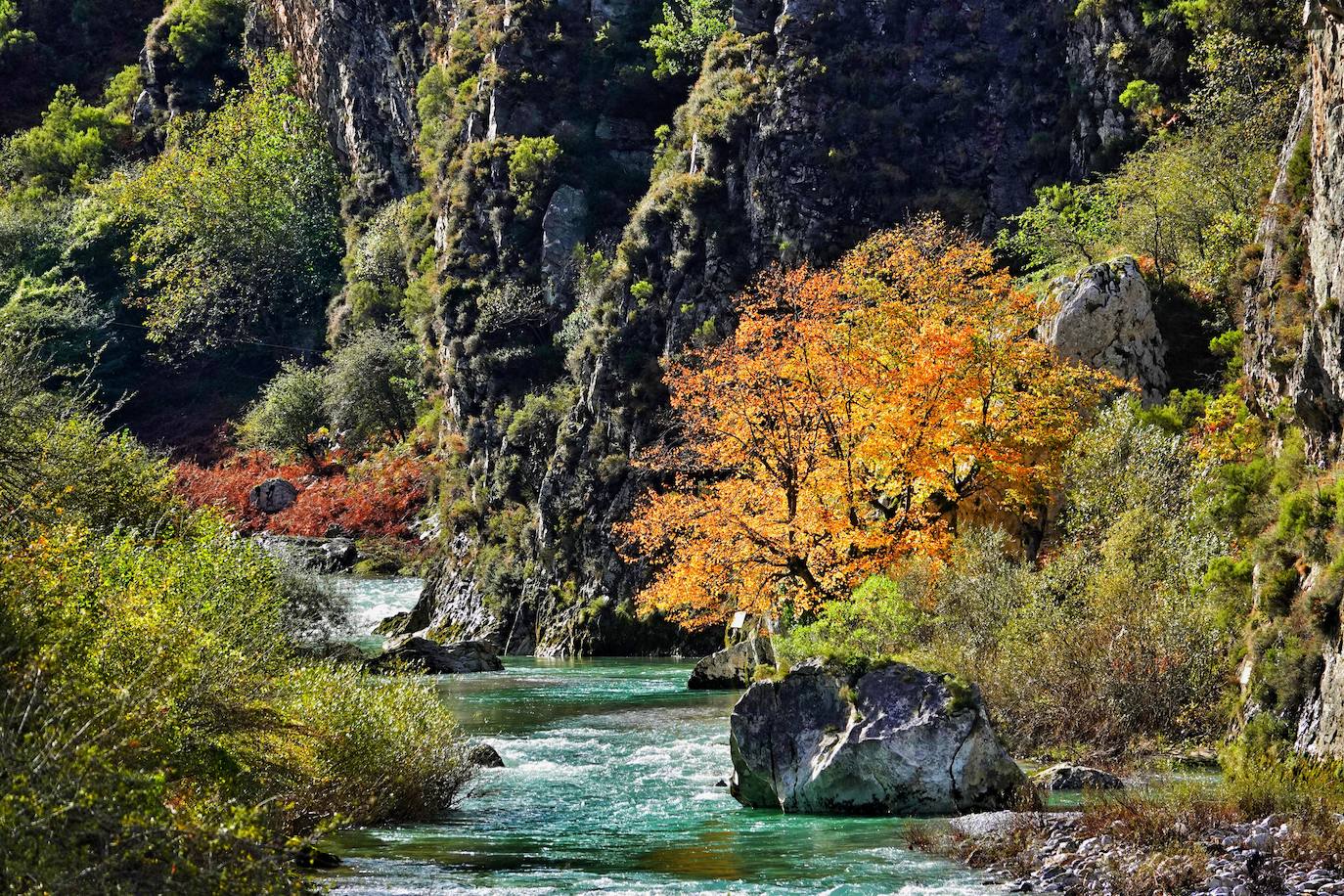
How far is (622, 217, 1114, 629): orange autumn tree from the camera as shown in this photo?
3136cm

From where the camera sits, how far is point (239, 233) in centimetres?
8444

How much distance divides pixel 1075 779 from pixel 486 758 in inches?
395

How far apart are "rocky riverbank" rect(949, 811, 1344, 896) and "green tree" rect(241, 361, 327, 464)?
64.4 meters

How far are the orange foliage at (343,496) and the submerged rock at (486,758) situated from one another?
4250 cm

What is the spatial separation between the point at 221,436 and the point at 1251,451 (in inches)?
2769

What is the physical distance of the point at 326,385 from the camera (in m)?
73.5

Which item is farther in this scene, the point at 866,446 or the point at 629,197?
the point at 629,197

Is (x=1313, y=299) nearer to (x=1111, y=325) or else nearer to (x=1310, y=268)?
(x=1310, y=268)

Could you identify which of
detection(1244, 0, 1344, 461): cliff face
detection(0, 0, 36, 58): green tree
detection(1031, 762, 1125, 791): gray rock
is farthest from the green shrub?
detection(0, 0, 36, 58): green tree

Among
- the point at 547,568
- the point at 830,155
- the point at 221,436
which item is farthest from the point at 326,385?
the point at 830,155

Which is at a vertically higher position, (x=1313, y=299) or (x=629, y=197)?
(x=629, y=197)

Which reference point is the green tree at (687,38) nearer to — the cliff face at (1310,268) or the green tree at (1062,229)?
the green tree at (1062,229)

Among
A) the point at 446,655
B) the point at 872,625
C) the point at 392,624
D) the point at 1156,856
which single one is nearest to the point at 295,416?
the point at 392,624

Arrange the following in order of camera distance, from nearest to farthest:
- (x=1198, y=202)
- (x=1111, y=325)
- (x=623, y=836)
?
(x=623, y=836)
(x=1111, y=325)
(x=1198, y=202)
